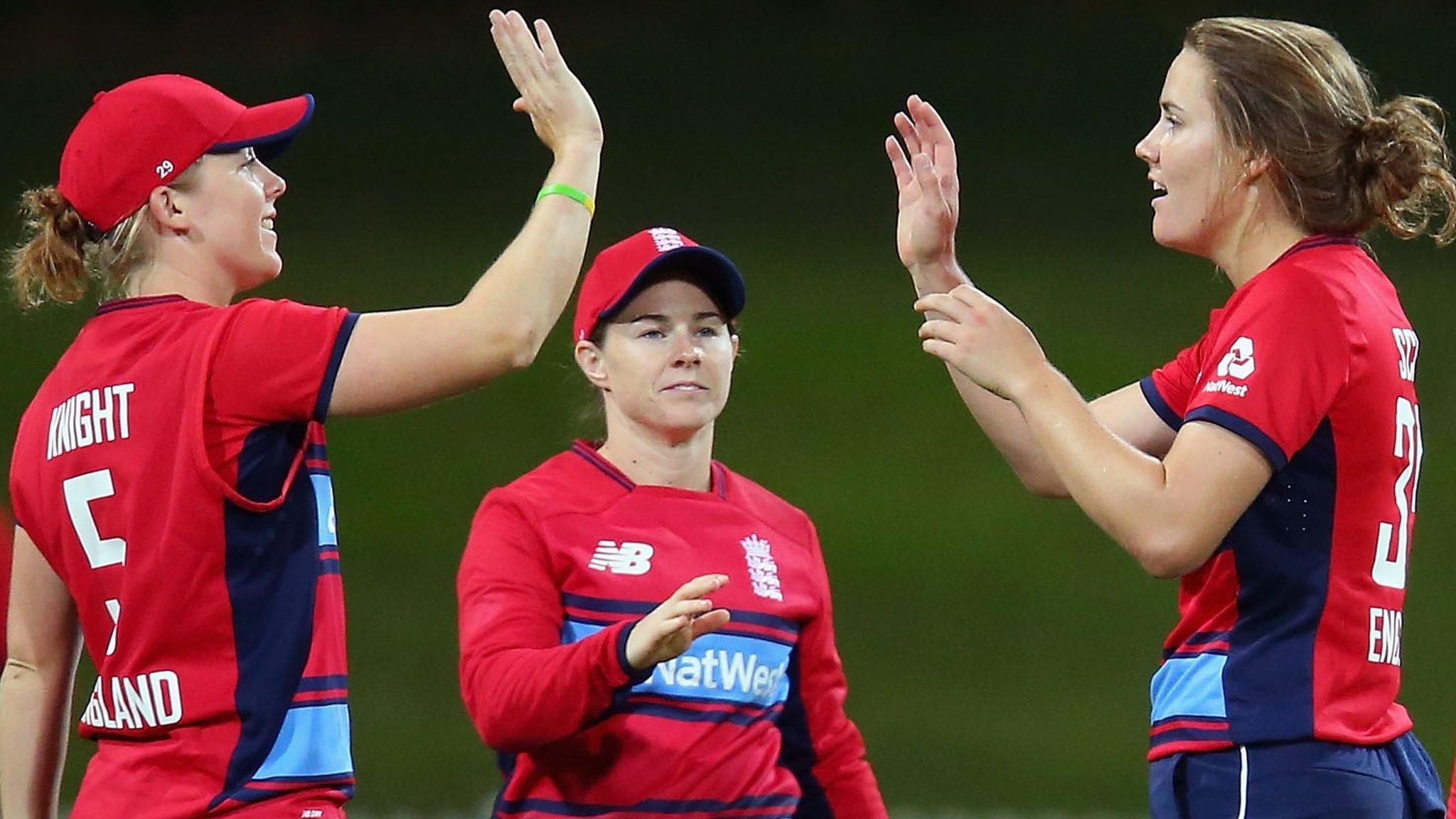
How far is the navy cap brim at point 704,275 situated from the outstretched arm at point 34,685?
31.4 inches

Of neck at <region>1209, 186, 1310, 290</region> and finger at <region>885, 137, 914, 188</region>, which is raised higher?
finger at <region>885, 137, 914, 188</region>

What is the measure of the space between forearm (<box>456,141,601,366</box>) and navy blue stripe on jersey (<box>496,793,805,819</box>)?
63 cm

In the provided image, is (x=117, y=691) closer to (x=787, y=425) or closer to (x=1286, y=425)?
(x=1286, y=425)

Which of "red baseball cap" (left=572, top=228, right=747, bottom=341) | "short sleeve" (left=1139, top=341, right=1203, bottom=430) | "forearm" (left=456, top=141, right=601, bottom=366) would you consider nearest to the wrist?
"short sleeve" (left=1139, top=341, right=1203, bottom=430)

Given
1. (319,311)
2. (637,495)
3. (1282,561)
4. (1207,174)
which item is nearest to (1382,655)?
(1282,561)

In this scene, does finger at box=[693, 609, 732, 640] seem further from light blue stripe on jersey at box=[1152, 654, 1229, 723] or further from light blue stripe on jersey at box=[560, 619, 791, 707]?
light blue stripe on jersey at box=[1152, 654, 1229, 723]

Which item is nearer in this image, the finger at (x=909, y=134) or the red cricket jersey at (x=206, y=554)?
the red cricket jersey at (x=206, y=554)

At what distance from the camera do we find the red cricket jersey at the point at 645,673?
202 centimetres

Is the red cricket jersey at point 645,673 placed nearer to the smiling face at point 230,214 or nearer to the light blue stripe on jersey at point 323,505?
the light blue stripe on jersey at point 323,505

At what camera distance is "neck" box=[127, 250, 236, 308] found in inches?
Answer: 73.2

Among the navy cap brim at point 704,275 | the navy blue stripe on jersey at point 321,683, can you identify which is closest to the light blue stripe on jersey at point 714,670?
the navy blue stripe on jersey at point 321,683

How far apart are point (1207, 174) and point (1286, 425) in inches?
13.6

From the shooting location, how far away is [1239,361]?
5.44ft

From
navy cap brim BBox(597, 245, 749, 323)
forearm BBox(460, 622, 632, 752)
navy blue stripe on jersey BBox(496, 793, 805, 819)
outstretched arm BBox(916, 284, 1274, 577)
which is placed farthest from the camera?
navy cap brim BBox(597, 245, 749, 323)
